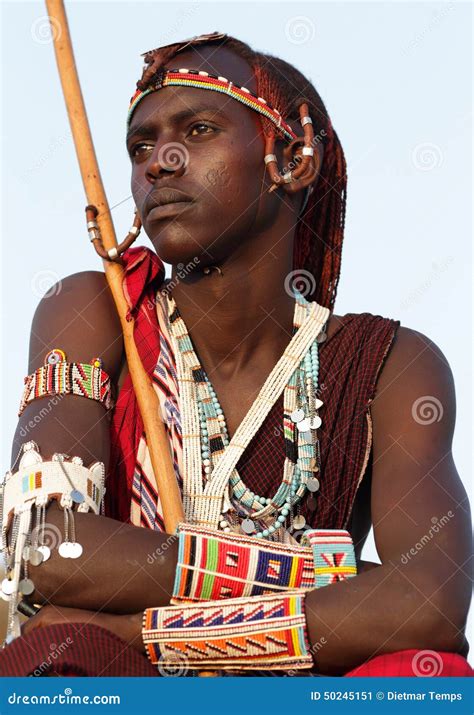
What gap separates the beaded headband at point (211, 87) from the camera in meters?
5.31

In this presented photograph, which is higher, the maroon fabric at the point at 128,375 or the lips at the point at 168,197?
the lips at the point at 168,197

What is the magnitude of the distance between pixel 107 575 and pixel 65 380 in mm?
960

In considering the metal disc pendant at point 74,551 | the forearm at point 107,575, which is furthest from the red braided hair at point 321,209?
the metal disc pendant at point 74,551

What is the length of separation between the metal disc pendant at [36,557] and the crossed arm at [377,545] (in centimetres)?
3

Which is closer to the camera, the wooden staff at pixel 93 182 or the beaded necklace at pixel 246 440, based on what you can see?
the beaded necklace at pixel 246 440

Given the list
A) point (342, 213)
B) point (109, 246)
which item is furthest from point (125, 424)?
point (342, 213)

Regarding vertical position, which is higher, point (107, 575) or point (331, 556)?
point (107, 575)


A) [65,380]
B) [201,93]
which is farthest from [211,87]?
[65,380]

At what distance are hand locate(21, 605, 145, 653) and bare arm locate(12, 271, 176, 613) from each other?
1.9 inches

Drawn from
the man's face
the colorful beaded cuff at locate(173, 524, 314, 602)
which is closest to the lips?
the man's face

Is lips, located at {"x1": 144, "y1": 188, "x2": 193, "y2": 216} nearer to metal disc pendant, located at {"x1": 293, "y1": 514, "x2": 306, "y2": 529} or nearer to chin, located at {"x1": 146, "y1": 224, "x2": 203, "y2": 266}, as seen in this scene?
chin, located at {"x1": 146, "y1": 224, "x2": 203, "y2": 266}

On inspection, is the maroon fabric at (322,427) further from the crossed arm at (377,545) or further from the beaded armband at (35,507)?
the beaded armband at (35,507)

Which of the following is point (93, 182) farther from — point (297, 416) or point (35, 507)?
point (35, 507)

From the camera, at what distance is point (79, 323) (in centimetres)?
524
